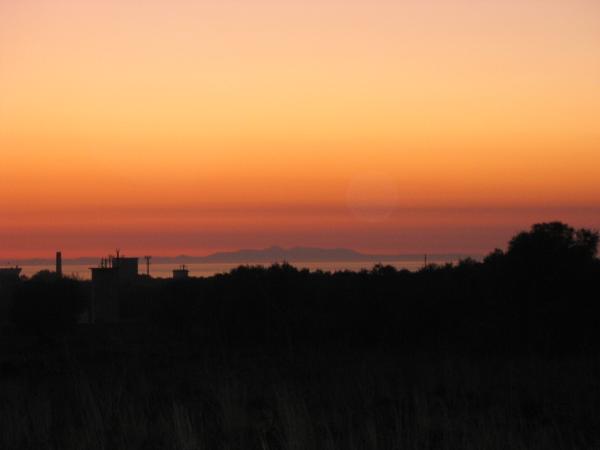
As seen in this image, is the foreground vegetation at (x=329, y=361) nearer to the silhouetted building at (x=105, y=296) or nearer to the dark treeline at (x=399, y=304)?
the dark treeline at (x=399, y=304)

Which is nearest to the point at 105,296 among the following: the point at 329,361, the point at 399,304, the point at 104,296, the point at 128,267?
the point at 104,296

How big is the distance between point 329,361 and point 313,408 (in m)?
11.4

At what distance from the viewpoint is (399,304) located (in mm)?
37844

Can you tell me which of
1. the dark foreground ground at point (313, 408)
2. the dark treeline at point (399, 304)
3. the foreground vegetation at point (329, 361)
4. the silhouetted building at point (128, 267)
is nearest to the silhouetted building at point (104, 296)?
the foreground vegetation at point (329, 361)

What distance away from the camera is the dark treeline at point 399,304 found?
31.5 metres

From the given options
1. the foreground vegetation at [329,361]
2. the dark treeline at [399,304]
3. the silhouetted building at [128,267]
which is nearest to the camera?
the foreground vegetation at [329,361]

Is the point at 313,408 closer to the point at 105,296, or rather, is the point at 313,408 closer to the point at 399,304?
the point at 399,304

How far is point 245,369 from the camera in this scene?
76.4 ft

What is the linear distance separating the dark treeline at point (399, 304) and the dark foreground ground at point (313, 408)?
7993 millimetres

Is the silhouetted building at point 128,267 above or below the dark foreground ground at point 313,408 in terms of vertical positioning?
above

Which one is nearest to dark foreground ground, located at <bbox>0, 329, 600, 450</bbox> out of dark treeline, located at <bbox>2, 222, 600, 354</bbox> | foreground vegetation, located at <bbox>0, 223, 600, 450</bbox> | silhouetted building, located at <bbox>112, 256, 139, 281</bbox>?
foreground vegetation, located at <bbox>0, 223, 600, 450</bbox>

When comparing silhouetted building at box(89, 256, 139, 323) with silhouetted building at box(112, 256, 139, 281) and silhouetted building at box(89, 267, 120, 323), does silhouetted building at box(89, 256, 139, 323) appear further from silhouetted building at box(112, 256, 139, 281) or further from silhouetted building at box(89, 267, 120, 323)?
silhouetted building at box(112, 256, 139, 281)

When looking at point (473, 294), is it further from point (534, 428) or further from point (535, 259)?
point (534, 428)

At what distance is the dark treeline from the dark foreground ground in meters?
7.99
